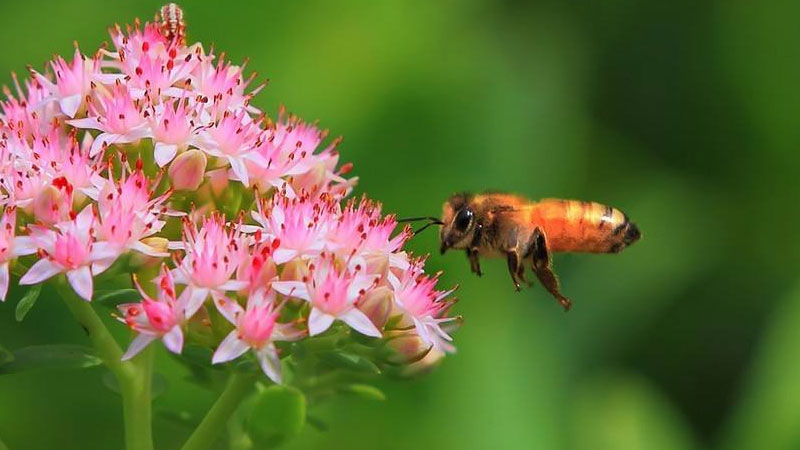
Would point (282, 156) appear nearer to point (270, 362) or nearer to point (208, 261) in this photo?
point (208, 261)

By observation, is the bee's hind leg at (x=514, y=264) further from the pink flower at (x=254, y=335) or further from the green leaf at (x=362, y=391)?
the pink flower at (x=254, y=335)

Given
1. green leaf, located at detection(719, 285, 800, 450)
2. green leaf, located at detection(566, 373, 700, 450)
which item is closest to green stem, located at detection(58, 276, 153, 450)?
green leaf, located at detection(566, 373, 700, 450)

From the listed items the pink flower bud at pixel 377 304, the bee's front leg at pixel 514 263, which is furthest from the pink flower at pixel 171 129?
the bee's front leg at pixel 514 263

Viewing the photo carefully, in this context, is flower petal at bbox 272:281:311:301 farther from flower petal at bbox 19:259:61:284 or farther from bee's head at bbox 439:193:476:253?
bee's head at bbox 439:193:476:253

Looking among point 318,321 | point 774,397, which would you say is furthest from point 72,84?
point 774,397

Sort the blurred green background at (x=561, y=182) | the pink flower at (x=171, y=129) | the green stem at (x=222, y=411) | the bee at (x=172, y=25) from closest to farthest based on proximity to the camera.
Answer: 1. the green stem at (x=222, y=411)
2. the pink flower at (x=171, y=129)
3. the bee at (x=172, y=25)
4. the blurred green background at (x=561, y=182)

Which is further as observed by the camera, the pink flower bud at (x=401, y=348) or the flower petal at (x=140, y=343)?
the pink flower bud at (x=401, y=348)
